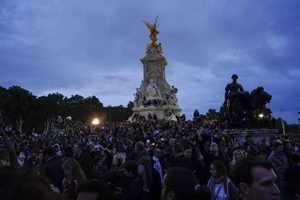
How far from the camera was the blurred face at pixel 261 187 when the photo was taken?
108 inches

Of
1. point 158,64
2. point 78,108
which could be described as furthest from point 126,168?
point 78,108

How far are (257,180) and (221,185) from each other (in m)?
2.38

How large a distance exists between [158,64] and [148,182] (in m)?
57.4

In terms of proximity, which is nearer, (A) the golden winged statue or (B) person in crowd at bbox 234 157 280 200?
(B) person in crowd at bbox 234 157 280 200

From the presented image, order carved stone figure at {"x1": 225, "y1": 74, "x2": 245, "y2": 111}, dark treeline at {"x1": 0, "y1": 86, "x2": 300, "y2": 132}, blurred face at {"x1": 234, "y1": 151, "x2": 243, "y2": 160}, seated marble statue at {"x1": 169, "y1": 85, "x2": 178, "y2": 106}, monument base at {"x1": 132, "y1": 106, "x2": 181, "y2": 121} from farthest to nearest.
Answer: dark treeline at {"x1": 0, "y1": 86, "x2": 300, "y2": 132}, seated marble statue at {"x1": 169, "y1": 85, "x2": 178, "y2": 106}, monument base at {"x1": 132, "y1": 106, "x2": 181, "y2": 121}, carved stone figure at {"x1": 225, "y1": 74, "x2": 245, "y2": 111}, blurred face at {"x1": 234, "y1": 151, "x2": 243, "y2": 160}

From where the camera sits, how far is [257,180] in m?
2.86

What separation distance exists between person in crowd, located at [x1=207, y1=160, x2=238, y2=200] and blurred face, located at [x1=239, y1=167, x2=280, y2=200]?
2.21 meters

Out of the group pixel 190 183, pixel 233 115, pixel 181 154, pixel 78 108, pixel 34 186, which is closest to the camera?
pixel 34 186

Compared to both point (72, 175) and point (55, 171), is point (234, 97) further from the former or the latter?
point (72, 175)

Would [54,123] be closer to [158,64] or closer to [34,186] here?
[158,64]

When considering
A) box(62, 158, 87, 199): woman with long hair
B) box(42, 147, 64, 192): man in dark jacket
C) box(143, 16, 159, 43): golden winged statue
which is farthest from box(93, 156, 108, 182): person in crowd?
box(143, 16, 159, 43): golden winged statue

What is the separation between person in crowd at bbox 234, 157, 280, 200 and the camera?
2760mm

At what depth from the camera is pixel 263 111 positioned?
2191 centimetres

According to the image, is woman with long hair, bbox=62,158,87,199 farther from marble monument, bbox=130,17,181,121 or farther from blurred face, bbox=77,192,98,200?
marble monument, bbox=130,17,181,121
